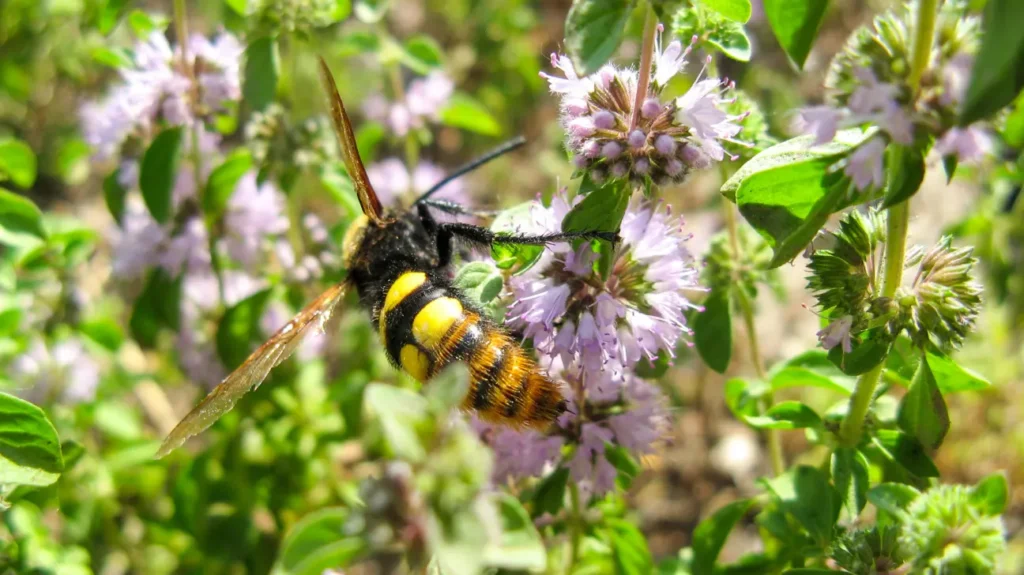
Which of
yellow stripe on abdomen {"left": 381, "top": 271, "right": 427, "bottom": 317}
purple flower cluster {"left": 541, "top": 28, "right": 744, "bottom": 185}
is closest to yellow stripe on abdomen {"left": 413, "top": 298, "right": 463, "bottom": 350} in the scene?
yellow stripe on abdomen {"left": 381, "top": 271, "right": 427, "bottom": 317}

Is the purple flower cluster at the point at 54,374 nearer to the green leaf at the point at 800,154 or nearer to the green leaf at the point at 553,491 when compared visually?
the green leaf at the point at 553,491

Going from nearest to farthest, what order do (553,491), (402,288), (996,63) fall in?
(996,63)
(402,288)
(553,491)

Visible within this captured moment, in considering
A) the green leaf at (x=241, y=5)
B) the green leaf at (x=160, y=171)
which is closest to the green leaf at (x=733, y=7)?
the green leaf at (x=241, y=5)

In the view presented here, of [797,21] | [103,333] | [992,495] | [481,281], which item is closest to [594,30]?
[797,21]

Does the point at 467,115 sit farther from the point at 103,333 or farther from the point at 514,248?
the point at 514,248

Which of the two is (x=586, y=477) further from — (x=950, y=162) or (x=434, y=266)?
(x=950, y=162)

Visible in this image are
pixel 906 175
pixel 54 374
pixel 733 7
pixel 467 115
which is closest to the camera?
pixel 906 175

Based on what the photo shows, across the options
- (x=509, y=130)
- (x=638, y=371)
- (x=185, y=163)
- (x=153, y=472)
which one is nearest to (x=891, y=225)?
(x=638, y=371)
